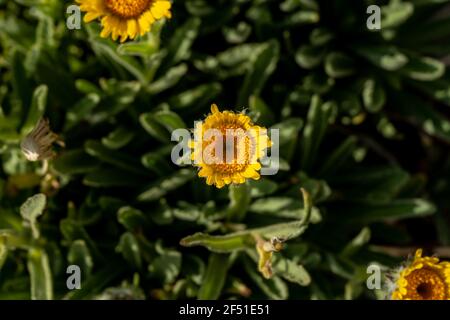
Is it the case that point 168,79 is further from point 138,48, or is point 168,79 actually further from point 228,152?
point 228,152

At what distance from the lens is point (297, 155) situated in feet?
11.0

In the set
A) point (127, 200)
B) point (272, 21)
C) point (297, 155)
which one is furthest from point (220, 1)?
point (127, 200)

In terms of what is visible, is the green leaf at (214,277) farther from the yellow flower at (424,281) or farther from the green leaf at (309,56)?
the green leaf at (309,56)

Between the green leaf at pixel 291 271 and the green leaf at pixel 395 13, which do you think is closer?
the green leaf at pixel 291 271

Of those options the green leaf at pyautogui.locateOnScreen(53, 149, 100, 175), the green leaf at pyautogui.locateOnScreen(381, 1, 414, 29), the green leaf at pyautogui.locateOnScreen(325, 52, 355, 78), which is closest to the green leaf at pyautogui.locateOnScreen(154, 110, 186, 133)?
the green leaf at pyautogui.locateOnScreen(53, 149, 100, 175)

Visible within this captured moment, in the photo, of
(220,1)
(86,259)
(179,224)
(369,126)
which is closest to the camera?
(86,259)

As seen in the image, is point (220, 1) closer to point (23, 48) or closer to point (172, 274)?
point (23, 48)

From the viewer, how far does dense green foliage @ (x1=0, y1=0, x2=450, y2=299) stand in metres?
2.90

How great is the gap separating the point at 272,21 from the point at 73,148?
120 cm

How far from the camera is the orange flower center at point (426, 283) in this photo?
259 centimetres

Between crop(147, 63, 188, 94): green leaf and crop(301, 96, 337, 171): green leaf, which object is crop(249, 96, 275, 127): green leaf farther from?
crop(147, 63, 188, 94): green leaf

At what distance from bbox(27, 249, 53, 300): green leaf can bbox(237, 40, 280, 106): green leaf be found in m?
1.20

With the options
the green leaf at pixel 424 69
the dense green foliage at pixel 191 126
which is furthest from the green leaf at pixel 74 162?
the green leaf at pixel 424 69

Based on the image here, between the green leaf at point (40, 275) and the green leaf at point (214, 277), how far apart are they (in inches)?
25.7
